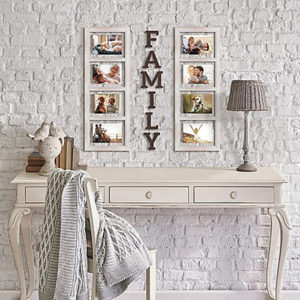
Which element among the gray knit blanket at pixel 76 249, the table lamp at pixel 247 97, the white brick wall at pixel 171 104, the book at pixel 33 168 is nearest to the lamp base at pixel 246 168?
the table lamp at pixel 247 97

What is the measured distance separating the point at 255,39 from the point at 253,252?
53.7 inches

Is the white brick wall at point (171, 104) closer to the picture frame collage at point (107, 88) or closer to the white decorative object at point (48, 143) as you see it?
the picture frame collage at point (107, 88)

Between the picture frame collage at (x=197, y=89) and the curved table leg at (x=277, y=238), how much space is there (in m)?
0.61

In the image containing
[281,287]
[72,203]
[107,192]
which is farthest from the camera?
[281,287]

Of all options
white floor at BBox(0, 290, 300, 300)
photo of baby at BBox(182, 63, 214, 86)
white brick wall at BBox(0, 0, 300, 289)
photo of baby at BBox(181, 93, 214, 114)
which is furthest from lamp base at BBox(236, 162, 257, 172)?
white floor at BBox(0, 290, 300, 300)

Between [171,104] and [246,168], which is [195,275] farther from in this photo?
[171,104]

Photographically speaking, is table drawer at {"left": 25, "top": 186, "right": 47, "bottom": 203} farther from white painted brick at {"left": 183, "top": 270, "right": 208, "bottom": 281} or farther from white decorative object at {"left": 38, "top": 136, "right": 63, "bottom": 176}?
white painted brick at {"left": 183, "top": 270, "right": 208, "bottom": 281}

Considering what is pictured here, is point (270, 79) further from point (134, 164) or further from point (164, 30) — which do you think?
point (134, 164)

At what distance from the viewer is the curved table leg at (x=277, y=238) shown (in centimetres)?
373

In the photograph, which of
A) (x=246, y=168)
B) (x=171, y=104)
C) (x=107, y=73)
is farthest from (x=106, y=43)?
(x=246, y=168)

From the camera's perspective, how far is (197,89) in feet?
13.4

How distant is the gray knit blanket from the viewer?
3.11m

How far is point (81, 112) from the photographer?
4102mm

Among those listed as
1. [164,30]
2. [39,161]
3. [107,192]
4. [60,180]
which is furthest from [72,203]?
[164,30]
